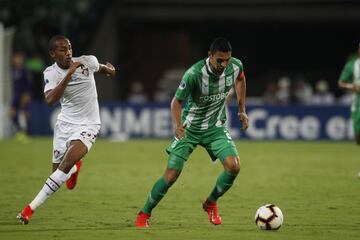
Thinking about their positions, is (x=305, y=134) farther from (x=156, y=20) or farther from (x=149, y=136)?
(x=156, y=20)

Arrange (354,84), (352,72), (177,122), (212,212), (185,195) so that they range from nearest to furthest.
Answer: (177,122) < (212,212) < (185,195) < (354,84) < (352,72)

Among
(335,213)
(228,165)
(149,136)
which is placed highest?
(228,165)

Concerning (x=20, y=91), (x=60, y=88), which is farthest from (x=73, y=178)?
(x=20, y=91)

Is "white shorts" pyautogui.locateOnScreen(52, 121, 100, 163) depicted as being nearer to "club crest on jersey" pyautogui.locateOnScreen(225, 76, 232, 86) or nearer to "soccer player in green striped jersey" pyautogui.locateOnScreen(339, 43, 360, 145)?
"club crest on jersey" pyautogui.locateOnScreen(225, 76, 232, 86)

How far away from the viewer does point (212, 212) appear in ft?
34.8

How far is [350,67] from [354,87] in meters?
0.71

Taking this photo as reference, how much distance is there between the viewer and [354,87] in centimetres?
1727

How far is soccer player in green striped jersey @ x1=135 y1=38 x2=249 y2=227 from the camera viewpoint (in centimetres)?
1002

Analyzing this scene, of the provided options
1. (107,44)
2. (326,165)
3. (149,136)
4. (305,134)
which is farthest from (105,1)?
(326,165)

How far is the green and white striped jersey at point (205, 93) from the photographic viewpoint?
1012 cm

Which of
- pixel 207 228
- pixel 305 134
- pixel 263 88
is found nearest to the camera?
pixel 207 228

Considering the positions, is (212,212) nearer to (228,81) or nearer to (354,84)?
(228,81)

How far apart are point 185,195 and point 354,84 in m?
5.35

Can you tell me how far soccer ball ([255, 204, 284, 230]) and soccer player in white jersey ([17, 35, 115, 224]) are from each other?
2.27 m
